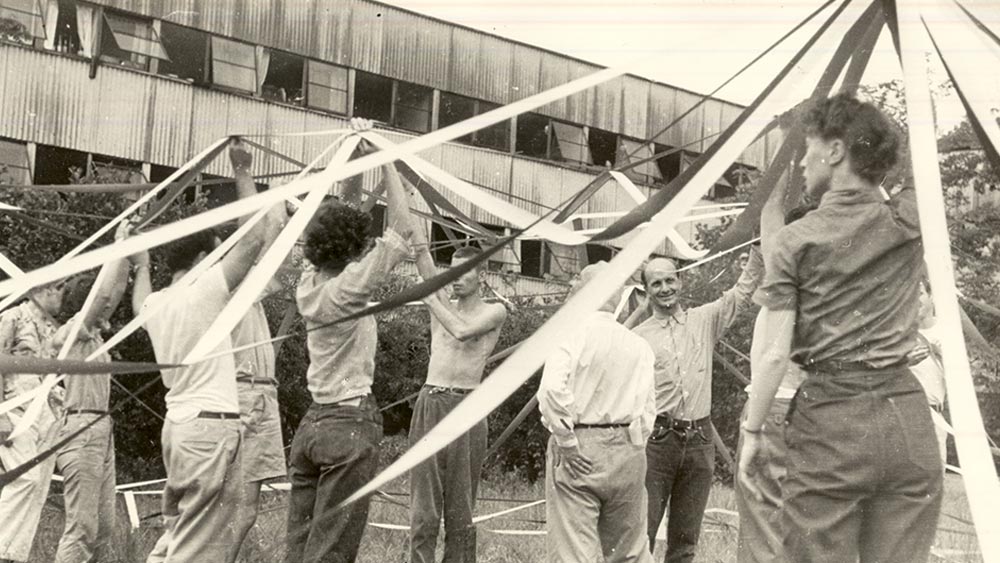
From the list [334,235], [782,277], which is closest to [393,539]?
[334,235]

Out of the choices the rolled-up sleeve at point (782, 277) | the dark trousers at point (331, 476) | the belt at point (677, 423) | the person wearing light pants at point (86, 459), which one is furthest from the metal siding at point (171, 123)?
the rolled-up sleeve at point (782, 277)

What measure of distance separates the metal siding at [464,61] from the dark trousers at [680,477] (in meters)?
15.1

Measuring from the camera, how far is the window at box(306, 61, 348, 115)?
19.5 metres

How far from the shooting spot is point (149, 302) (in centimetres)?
418

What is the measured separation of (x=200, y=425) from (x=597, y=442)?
5.52ft

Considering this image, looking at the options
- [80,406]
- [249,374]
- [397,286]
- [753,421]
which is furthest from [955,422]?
[397,286]

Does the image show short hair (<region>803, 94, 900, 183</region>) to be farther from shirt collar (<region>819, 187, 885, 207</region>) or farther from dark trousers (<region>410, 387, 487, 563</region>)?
dark trousers (<region>410, 387, 487, 563</region>)

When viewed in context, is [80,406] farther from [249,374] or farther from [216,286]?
[216,286]

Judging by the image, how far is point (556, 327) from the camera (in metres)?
2.17

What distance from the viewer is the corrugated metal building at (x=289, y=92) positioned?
17.0 metres

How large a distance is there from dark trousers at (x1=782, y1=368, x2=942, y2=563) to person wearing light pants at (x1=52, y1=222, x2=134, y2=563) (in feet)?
12.1

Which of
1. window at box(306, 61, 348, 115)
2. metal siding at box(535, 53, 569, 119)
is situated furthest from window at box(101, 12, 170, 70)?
metal siding at box(535, 53, 569, 119)

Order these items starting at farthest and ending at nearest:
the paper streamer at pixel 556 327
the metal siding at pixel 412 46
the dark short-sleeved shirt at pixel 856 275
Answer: the metal siding at pixel 412 46
the dark short-sleeved shirt at pixel 856 275
the paper streamer at pixel 556 327

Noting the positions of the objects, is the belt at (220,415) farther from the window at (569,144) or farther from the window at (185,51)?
the window at (569,144)
